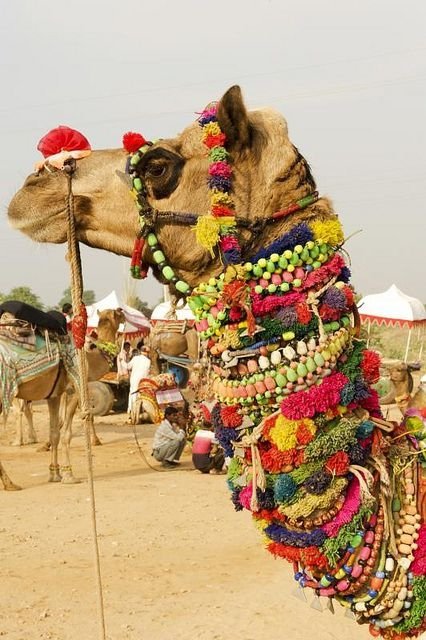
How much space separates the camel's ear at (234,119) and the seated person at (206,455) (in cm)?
873

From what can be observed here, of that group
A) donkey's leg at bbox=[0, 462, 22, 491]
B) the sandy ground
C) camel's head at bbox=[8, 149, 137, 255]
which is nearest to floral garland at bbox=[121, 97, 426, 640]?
camel's head at bbox=[8, 149, 137, 255]

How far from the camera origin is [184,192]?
305 centimetres

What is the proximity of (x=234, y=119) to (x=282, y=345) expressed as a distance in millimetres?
782

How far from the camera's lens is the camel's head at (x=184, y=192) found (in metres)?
2.99

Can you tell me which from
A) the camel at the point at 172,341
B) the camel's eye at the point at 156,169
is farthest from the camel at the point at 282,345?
the camel at the point at 172,341

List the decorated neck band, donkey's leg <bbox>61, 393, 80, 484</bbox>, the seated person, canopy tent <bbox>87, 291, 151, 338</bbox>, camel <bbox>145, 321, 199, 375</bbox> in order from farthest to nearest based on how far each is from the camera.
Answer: canopy tent <bbox>87, 291, 151, 338</bbox> < camel <bbox>145, 321, 199, 375</bbox> < the seated person < donkey's leg <bbox>61, 393, 80, 484</bbox> < the decorated neck band

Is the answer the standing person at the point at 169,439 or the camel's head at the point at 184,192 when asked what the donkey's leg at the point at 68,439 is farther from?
the camel's head at the point at 184,192

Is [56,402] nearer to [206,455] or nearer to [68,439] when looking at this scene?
[68,439]

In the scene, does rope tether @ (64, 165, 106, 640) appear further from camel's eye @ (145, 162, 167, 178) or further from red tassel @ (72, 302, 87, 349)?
camel's eye @ (145, 162, 167, 178)

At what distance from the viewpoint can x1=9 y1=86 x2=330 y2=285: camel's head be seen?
118 inches

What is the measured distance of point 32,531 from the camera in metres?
8.25

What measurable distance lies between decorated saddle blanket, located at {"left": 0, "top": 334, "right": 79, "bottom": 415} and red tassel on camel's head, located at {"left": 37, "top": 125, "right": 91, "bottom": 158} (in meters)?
7.70

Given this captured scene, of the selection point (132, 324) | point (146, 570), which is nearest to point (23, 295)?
point (132, 324)

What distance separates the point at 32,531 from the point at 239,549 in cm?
204
